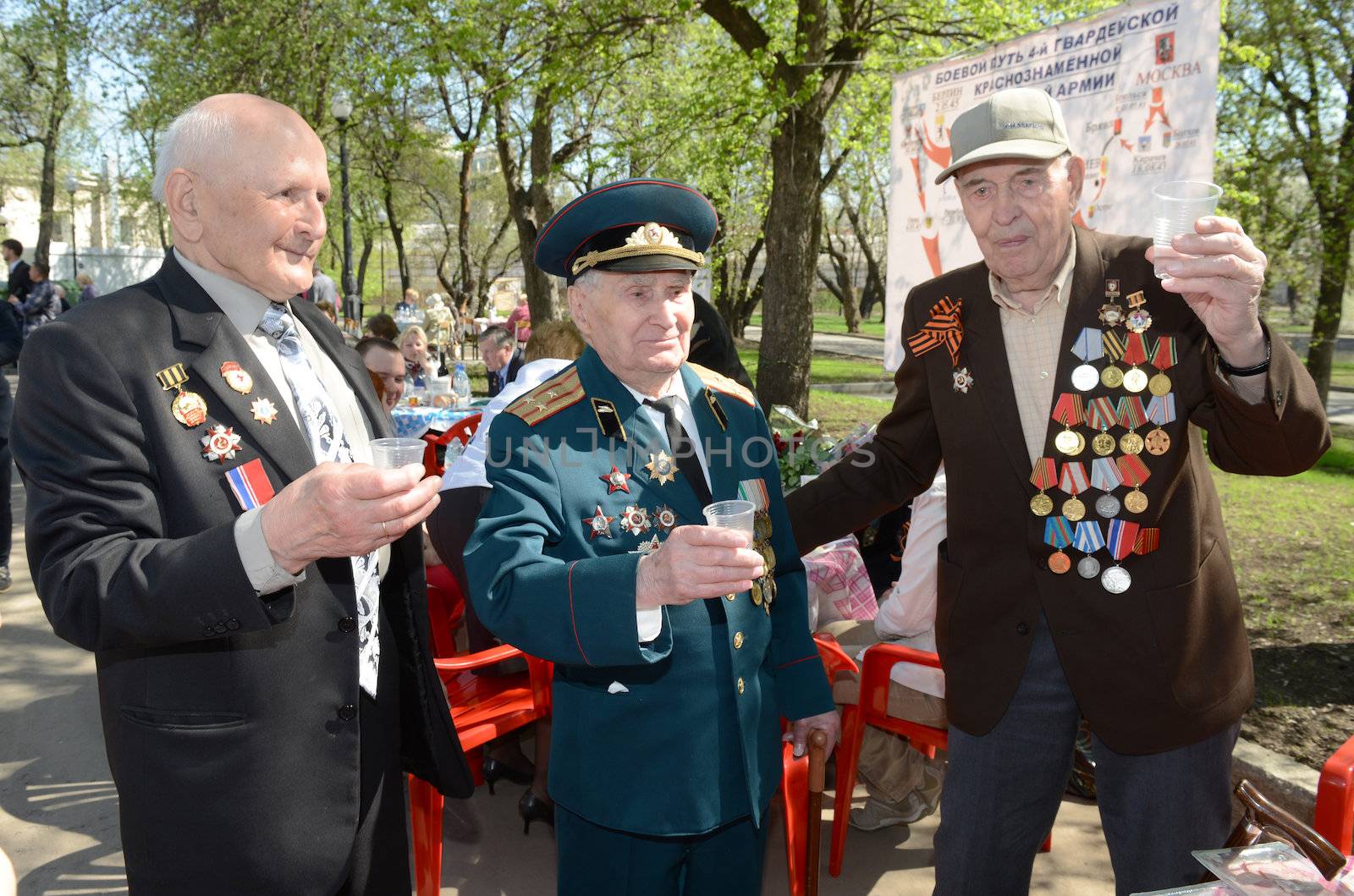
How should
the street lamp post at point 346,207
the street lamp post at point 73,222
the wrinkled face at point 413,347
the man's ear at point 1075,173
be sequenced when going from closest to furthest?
the man's ear at point 1075,173 < the wrinkled face at point 413,347 < the street lamp post at point 346,207 < the street lamp post at point 73,222

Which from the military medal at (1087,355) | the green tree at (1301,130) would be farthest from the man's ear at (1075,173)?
the green tree at (1301,130)

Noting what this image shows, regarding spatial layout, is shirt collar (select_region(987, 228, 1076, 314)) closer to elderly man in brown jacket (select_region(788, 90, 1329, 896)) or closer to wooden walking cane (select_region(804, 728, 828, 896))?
elderly man in brown jacket (select_region(788, 90, 1329, 896))

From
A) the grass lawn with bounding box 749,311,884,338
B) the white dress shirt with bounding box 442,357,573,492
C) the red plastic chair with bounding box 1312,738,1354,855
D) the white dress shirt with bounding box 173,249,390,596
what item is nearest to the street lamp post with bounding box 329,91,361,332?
the white dress shirt with bounding box 442,357,573,492

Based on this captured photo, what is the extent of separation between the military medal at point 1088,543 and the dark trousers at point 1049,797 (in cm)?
16

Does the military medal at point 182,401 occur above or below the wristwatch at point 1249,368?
below

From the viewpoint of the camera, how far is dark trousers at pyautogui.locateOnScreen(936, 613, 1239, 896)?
2094mm

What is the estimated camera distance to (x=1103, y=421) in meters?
2.13

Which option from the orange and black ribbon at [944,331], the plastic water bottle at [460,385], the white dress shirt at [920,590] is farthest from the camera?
the plastic water bottle at [460,385]

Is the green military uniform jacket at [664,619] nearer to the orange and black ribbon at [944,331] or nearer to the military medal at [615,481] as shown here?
the military medal at [615,481]

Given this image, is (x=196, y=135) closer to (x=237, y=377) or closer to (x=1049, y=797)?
(x=237, y=377)

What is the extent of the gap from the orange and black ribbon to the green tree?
11.4 m

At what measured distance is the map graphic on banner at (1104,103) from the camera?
4352 millimetres

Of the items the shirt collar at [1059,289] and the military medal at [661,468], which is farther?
the shirt collar at [1059,289]

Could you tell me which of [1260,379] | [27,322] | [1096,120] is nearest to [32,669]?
[1260,379]
